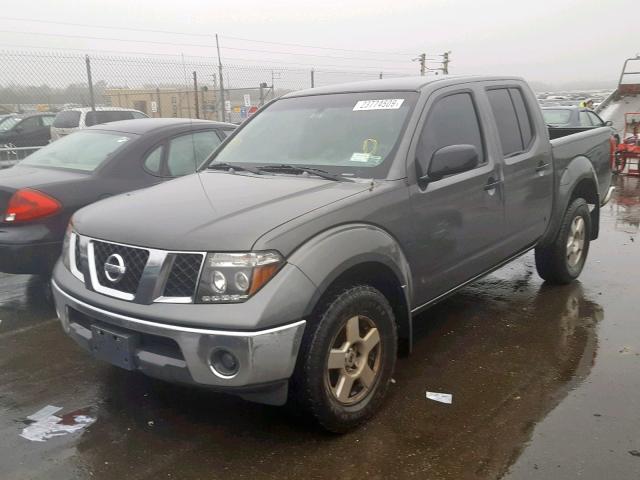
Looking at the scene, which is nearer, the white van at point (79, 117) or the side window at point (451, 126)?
the side window at point (451, 126)

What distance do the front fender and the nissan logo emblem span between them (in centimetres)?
83

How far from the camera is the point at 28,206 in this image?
185 inches

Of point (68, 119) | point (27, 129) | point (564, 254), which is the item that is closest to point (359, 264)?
point (564, 254)

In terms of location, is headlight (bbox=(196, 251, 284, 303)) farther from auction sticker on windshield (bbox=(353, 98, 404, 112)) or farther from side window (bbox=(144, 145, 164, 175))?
side window (bbox=(144, 145, 164, 175))

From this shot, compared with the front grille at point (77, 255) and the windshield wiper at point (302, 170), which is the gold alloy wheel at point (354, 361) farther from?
the front grille at point (77, 255)

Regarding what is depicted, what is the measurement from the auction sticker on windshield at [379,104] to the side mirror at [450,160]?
0.48m

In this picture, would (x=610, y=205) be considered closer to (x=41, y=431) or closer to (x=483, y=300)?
(x=483, y=300)

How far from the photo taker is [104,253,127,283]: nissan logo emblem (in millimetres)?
2822

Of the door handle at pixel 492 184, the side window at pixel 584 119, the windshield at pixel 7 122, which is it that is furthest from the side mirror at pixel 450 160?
the windshield at pixel 7 122

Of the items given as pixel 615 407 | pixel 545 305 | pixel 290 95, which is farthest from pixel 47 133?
pixel 615 407

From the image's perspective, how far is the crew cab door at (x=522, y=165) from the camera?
4301mm

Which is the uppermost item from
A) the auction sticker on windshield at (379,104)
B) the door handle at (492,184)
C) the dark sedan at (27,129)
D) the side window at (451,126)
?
the auction sticker on windshield at (379,104)

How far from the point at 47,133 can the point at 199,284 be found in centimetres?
1645

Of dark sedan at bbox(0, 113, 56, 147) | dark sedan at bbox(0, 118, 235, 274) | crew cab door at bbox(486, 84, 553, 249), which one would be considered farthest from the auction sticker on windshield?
dark sedan at bbox(0, 113, 56, 147)
